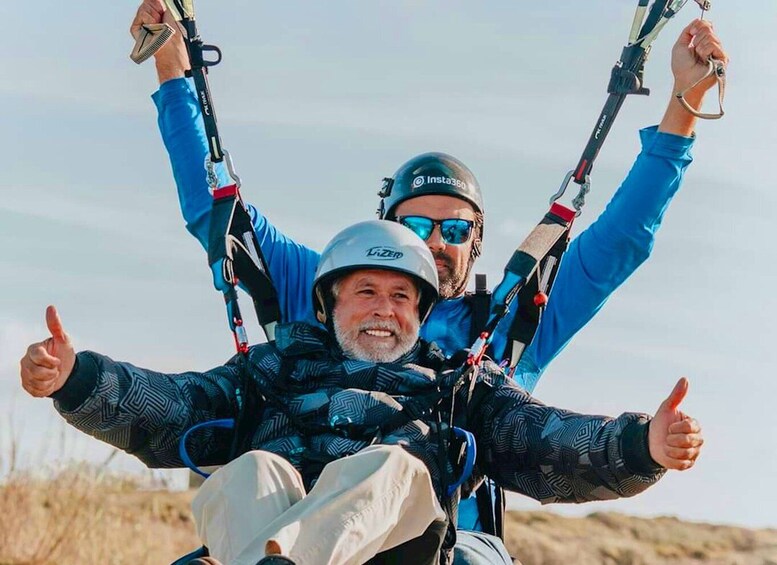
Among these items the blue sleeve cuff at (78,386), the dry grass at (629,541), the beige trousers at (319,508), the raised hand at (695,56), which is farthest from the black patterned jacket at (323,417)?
the dry grass at (629,541)

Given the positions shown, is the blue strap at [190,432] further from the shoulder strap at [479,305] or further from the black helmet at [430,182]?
the black helmet at [430,182]

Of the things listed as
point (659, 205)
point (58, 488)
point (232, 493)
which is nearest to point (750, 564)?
point (58, 488)

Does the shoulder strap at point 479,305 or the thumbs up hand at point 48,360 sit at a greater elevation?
the shoulder strap at point 479,305

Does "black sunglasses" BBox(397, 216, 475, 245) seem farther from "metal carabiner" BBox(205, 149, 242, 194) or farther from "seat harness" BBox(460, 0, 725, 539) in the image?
"metal carabiner" BBox(205, 149, 242, 194)

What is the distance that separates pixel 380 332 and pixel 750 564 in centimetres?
1107

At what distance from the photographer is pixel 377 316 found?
6.52 m

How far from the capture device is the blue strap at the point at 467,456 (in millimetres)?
5922

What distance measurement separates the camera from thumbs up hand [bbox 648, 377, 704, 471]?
217 inches

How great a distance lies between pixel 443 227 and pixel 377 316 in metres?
1.28

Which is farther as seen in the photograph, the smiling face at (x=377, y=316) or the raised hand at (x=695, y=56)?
the raised hand at (x=695, y=56)

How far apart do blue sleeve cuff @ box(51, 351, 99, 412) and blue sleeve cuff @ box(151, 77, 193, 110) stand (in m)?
2.29

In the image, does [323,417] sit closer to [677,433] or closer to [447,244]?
[677,433]

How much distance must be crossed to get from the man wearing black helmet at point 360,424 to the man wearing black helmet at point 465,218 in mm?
794

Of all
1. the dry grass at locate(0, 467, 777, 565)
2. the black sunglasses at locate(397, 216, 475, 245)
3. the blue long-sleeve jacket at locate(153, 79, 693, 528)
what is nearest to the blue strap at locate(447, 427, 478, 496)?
the blue long-sleeve jacket at locate(153, 79, 693, 528)
